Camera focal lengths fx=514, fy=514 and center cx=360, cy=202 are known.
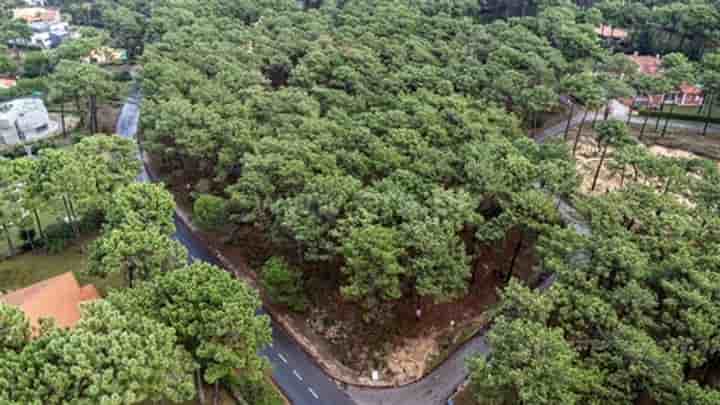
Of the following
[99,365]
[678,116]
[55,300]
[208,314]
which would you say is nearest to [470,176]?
[208,314]

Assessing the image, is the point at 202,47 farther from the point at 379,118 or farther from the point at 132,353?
the point at 132,353

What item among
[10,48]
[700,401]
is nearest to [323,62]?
[700,401]

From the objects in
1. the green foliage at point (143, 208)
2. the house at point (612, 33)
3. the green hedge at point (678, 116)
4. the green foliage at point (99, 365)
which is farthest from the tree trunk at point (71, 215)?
the house at point (612, 33)

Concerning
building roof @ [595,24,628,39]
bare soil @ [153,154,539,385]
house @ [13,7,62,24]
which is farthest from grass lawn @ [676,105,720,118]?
house @ [13,7,62,24]

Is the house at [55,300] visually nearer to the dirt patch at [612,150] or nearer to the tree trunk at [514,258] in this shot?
the tree trunk at [514,258]

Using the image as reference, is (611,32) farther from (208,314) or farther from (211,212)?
(208,314)

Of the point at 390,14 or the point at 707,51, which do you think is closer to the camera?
the point at 707,51
